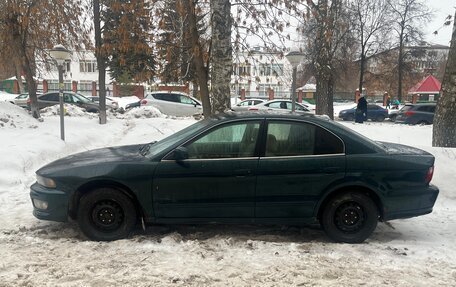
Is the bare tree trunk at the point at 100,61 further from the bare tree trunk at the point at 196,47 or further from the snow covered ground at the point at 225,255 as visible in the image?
the snow covered ground at the point at 225,255

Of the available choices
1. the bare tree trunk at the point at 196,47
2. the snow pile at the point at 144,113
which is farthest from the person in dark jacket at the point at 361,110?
the bare tree trunk at the point at 196,47

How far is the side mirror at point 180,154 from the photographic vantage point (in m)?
4.46

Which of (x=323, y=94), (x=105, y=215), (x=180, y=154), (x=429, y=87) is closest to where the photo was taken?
(x=180, y=154)

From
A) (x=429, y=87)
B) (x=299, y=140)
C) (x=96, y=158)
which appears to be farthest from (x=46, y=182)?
(x=429, y=87)

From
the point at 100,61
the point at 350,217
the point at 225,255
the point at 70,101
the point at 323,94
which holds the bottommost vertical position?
the point at 225,255

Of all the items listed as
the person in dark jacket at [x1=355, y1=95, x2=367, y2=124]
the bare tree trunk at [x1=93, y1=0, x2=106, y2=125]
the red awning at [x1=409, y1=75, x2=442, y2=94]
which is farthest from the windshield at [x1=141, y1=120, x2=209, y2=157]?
the red awning at [x1=409, y1=75, x2=442, y2=94]

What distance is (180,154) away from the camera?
4.45 m

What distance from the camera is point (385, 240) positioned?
4840 mm

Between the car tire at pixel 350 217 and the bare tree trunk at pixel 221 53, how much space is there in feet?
17.5

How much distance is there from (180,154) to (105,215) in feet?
3.72

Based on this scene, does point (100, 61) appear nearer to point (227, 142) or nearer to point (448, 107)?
point (448, 107)

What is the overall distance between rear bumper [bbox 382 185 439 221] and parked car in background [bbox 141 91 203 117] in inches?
783

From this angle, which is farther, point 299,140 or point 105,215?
point 299,140

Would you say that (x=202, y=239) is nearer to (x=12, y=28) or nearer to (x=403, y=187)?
(x=403, y=187)
